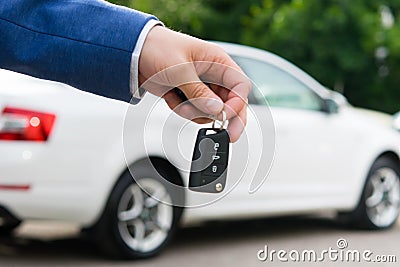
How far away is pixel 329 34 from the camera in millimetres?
17047

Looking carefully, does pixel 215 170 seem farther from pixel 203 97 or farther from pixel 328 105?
pixel 328 105

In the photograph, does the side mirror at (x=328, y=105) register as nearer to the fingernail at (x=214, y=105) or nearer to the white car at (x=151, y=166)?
the white car at (x=151, y=166)

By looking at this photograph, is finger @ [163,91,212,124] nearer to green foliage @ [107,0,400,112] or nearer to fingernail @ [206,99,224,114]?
fingernail @ [206,99,224,114]

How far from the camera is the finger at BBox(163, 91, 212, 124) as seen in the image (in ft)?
4.68

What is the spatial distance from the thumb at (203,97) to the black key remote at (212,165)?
38mm

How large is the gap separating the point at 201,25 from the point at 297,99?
11529 millimetres

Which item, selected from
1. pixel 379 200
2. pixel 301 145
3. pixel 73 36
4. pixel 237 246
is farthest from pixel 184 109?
pixel 379 200

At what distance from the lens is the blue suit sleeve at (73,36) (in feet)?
4.49

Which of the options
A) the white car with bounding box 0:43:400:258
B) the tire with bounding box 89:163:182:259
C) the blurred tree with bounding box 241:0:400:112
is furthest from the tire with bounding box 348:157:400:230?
the blurred tree with bounding box 241:0:400:112

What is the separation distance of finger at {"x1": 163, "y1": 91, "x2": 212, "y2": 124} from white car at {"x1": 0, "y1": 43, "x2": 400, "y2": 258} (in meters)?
1.69

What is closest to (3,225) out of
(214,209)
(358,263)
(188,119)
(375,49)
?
(214,209)

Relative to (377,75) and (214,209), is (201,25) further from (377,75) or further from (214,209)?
(214,209)

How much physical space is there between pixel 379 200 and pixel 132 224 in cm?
266

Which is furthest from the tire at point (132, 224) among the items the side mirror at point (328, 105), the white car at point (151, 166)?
the side mirror at point (328, 105)
